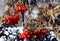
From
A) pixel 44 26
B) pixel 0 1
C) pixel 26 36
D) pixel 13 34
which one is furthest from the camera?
pixel 0 1

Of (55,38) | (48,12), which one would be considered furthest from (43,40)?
(48,12)

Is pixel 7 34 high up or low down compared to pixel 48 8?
down

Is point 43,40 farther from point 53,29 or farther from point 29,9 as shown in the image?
point 29,9

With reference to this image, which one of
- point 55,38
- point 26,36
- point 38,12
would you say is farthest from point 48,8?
point 26,36

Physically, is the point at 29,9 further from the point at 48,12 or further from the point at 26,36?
the point at 26,36

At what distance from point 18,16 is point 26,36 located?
18cm

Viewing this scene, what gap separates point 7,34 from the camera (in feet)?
Result: 4.58

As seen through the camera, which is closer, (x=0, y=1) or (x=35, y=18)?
(x=35, y=18)

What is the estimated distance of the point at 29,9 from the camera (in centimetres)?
141

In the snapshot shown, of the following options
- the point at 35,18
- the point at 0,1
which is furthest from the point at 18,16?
the point at 0,1

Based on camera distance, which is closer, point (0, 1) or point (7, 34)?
point (7, 34)

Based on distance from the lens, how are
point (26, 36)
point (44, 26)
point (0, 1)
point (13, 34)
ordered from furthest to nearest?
1. point (0, 1)
2. point (13, 34)
3. point (44, 26)
4. point (26, 36)

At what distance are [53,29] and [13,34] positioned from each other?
266 millimetres

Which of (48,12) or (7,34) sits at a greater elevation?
(48,12)
